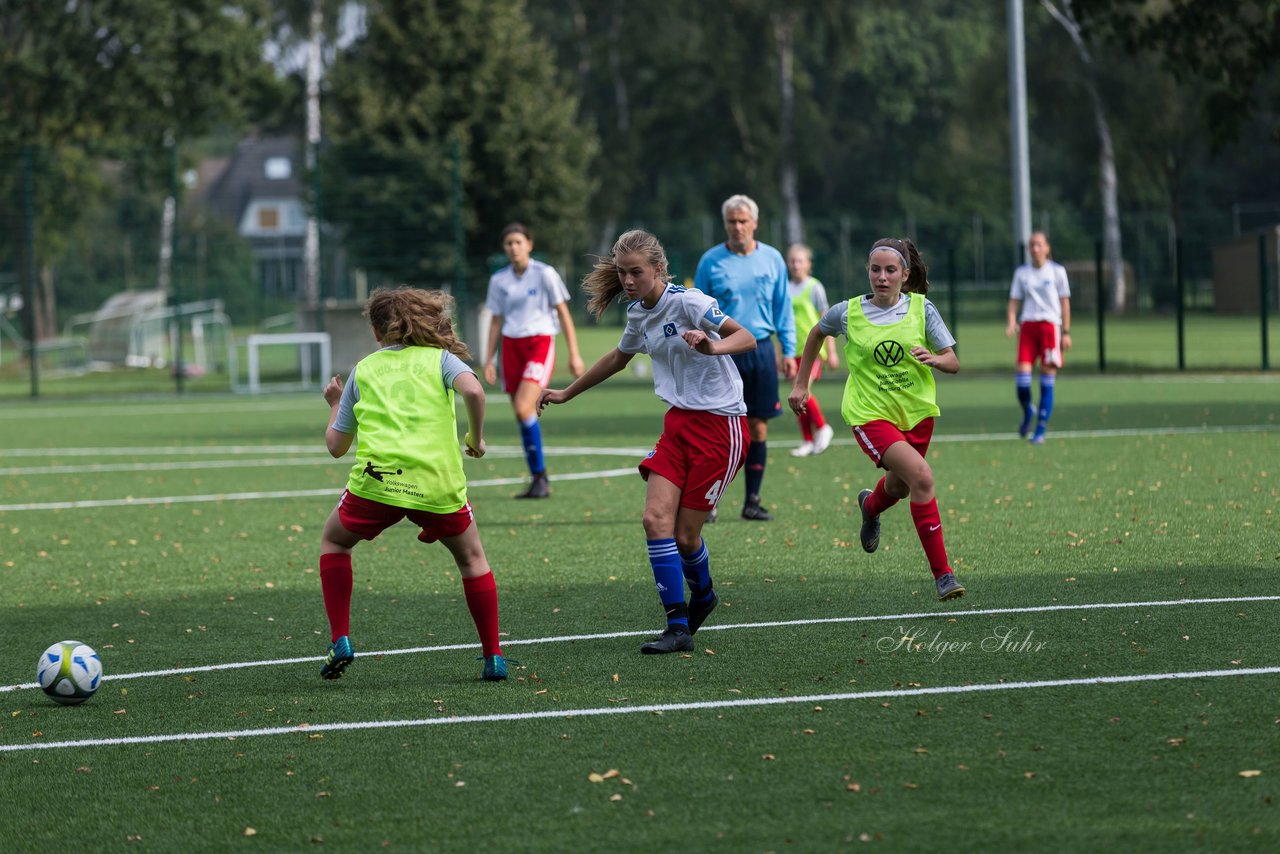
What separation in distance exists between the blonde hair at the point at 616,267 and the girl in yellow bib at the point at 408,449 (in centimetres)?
92

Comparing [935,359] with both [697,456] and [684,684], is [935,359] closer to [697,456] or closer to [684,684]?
[697,456]

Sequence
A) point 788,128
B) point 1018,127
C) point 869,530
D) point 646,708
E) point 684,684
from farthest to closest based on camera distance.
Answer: point 788,128 → point 1018,127 → point 869,530 → point 684,684 → point 646,708

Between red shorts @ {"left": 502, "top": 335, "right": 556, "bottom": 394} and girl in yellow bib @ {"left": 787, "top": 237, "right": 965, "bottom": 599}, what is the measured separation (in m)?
4.77

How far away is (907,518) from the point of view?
10.9 metres

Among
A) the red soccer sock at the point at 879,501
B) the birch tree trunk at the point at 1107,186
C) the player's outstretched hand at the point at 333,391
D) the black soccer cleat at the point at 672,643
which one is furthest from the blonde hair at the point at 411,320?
the birch tree trunk at the point at 1107,186

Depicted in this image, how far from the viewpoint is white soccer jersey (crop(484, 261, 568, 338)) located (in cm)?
1275

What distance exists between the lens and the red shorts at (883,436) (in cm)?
801

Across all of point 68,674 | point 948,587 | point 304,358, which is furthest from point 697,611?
point 304,358

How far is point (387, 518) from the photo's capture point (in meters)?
6.63

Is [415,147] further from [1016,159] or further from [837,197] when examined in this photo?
[837,197]

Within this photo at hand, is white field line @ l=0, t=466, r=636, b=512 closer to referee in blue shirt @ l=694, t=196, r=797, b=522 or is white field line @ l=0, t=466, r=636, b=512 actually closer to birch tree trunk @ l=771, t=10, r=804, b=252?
referee in blue shirt @ l=694, t=196, r=797, b=522

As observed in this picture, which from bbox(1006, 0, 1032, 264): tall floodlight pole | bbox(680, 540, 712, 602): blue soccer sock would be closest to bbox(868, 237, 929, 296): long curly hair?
bbox(680, 540, 712, 602): blue soccer sock

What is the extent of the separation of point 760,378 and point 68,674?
18.5ft

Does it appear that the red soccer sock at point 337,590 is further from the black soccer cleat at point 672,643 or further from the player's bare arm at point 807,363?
the player's bare arm at point 807,363
